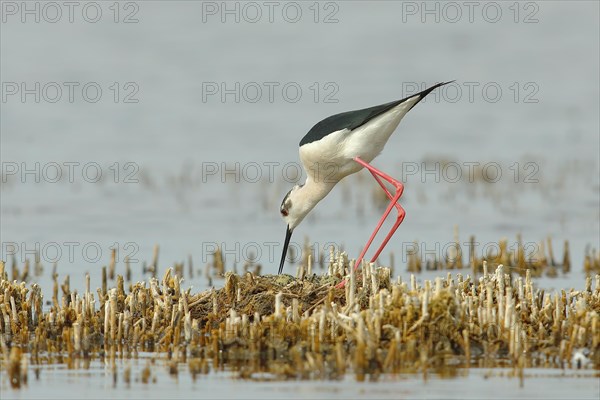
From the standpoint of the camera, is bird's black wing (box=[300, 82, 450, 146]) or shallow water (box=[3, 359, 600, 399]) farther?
bird's black wing (box=[300, 82, 450, 146])

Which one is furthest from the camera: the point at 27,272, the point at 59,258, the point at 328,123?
the point at 59,258

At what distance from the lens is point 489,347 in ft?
24.7

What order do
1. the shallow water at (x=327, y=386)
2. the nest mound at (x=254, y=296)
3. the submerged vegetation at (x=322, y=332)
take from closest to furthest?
the shallow water at (x=327, y=386)
the submerged vegetation at (x=322, y=332)
the nest mound at (x=254, y=296)

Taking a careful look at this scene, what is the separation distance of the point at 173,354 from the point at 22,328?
1431mm

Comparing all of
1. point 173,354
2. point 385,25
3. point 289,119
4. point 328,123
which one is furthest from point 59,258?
point 385,25

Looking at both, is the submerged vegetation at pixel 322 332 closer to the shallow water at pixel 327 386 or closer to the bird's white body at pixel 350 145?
the shallow water at pixel 327 386

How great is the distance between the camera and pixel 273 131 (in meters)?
21.4

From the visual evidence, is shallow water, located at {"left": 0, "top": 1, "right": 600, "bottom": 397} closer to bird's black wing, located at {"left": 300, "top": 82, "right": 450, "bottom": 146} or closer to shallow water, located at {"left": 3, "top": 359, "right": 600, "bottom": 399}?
shallow water, located at {"left": 3, "top": 359, "right": 600, "bottom": 399}

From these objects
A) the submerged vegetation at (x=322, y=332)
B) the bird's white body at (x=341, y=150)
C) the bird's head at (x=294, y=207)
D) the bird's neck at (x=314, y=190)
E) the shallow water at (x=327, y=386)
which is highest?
the bird's white body at (x=341, y=150)

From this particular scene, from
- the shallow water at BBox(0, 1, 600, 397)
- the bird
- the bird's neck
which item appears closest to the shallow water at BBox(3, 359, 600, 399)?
the shallow water at BBox(0, 1, 600, 397)

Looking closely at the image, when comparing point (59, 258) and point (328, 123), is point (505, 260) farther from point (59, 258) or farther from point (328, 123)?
point (59, 258)

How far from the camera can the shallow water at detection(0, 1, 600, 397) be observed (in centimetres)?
1440

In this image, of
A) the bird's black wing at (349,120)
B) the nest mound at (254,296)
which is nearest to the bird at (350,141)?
the bird's black wing at (349,120)

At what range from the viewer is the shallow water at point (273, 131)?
14398 mm
